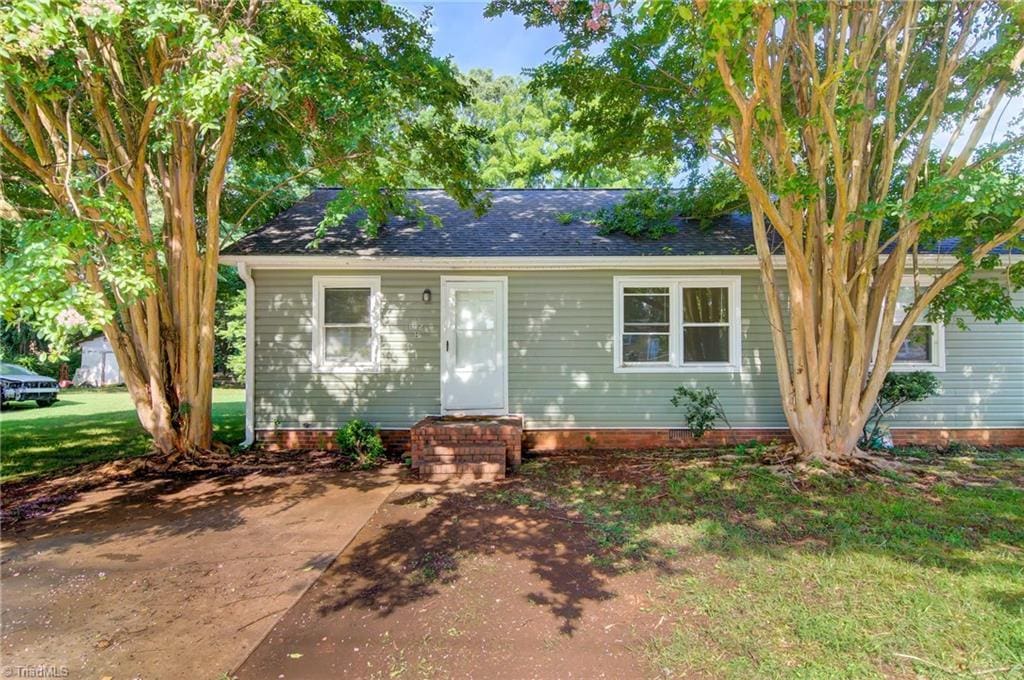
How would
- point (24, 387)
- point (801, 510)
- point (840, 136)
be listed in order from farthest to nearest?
point (24, 387) → point (840, 136) → point (801, 510)

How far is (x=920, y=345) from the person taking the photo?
293 inches

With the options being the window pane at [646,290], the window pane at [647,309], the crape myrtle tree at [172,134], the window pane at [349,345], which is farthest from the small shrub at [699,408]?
the window pane at [349,345]

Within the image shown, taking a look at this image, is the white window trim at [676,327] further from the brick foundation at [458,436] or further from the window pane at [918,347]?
the window pane at [918,347]

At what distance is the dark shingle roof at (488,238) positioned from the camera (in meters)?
7.21

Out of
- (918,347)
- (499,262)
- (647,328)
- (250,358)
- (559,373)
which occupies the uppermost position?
(499,262)

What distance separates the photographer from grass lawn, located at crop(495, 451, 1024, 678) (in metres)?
2.47

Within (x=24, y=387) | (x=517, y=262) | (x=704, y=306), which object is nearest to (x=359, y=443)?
(x=517, y=262)

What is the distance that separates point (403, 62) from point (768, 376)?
251 inches

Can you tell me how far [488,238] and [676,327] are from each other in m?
3.13

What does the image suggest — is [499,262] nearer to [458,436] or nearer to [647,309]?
[647,309]

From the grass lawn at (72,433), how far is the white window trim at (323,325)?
255 cm

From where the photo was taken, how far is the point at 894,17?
214 inches

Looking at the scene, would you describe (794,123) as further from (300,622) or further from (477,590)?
(300,622)

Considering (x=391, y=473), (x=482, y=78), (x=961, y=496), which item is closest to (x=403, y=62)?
(x=391, y=473)
